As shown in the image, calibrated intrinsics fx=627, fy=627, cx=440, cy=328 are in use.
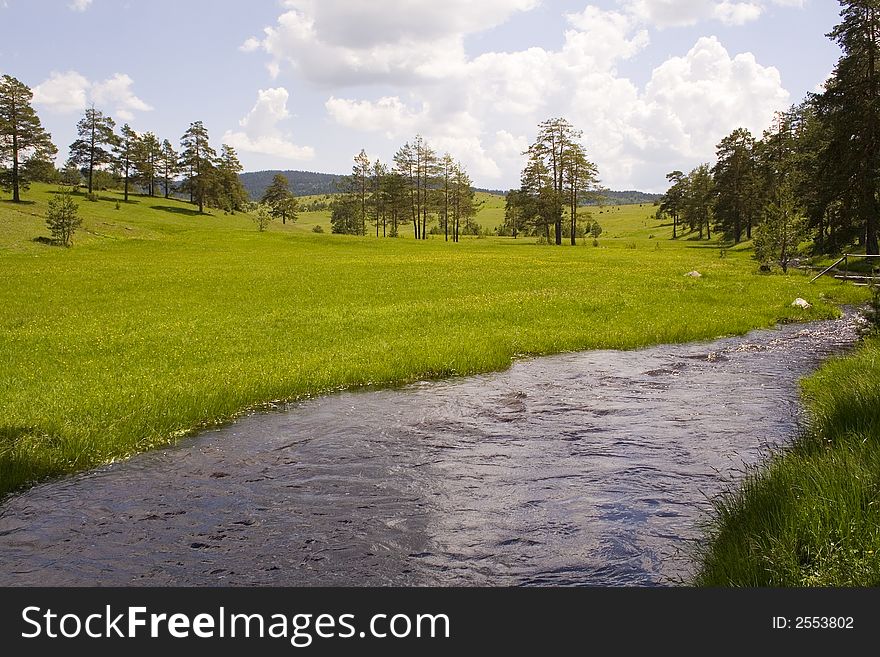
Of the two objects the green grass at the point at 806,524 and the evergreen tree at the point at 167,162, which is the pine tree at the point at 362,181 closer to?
the evergreen tree at the point at 167,162

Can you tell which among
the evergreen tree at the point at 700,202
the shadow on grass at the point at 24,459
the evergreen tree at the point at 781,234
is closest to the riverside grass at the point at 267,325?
the shadow on grass at the point at 24,459

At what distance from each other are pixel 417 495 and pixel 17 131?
4446 inches

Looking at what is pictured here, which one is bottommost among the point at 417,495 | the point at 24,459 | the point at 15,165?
the point at 417,495

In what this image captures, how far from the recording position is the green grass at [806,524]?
6.13 metres

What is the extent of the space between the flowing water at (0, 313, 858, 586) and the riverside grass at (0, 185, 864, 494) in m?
1.39

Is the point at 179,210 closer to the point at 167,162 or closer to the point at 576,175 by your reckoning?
the point at 167,162

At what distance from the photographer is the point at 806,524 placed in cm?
683

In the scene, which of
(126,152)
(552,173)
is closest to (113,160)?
(126,152)

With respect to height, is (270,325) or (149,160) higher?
(149,160)

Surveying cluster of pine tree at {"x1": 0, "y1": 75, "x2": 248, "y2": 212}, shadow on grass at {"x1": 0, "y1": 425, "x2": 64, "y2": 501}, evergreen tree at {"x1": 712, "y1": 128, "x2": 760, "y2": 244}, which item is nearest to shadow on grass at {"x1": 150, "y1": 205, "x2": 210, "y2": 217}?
cluster of pine tree at {"x1": 0, "y1": 75, "x2": 248, "y2": 212}

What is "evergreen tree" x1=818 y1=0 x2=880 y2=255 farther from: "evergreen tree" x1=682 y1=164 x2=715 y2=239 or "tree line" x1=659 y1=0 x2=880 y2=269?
"evergreen tree" x1=682 y1=164 x2=715 y2=239

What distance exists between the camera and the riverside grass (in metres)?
14.1

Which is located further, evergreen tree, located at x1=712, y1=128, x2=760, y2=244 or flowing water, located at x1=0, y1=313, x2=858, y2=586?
A: evergreen tree, located at x1=712, y1=128, x2=760, y2=244
